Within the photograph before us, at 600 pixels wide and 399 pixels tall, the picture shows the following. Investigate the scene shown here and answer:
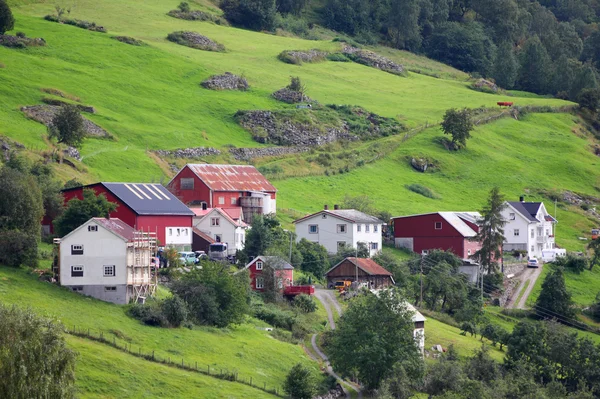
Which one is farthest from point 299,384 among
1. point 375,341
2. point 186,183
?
point 186,183

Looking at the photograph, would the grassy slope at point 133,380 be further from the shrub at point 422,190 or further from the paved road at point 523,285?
the shrub at point 422,190

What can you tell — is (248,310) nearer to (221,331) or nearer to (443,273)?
(221,331)

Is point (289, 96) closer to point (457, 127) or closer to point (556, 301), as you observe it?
point (457, 127)

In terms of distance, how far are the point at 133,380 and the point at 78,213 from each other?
22.3m

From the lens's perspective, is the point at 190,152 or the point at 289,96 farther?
the point at 289,96

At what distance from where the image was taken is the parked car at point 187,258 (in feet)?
261

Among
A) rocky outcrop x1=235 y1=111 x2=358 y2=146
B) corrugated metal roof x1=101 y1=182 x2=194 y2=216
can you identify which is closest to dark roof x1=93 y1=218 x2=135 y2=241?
corrugated metal roof x1=101 y1=182 x2=194 y2=216

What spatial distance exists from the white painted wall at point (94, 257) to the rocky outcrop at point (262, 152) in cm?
5300

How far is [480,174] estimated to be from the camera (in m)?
140

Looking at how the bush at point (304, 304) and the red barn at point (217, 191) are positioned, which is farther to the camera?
the red barn at point (217, 191)

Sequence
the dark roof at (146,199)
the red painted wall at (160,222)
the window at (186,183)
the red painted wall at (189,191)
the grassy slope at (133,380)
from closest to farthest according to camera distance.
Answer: the grassy slope at (133,380), the red painted wall at (160,222), the dark roof at (146,199), the red painted wall at (189,191), the window at (186,183)

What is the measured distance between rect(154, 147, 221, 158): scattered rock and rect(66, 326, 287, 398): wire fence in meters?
54.3

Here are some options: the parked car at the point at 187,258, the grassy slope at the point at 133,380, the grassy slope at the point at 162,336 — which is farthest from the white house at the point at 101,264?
the parked car at the point at 187,258

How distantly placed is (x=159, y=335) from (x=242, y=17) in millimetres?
136972
